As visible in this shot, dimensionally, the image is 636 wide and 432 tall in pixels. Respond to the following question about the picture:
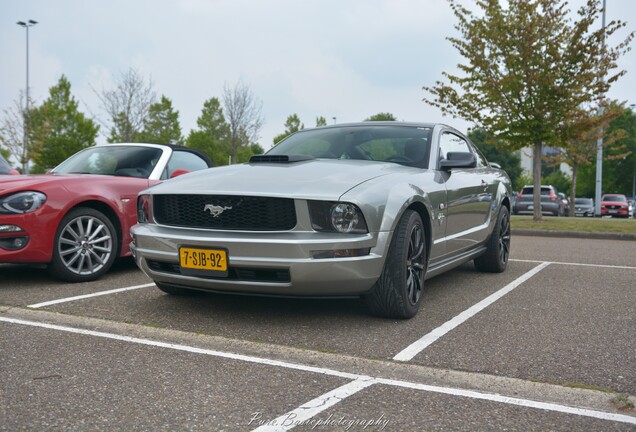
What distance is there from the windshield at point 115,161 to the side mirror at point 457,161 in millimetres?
3153

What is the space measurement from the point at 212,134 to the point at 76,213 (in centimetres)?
4502

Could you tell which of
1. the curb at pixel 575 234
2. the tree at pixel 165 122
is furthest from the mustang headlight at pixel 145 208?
the tree at pixel 165 122

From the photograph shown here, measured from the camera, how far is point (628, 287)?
227 inches

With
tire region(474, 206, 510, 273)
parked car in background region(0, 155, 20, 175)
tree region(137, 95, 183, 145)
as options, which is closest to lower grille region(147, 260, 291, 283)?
tire region(474, 206, 510, 273)

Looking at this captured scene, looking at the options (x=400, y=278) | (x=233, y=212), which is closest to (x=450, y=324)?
(x=400, y=278)

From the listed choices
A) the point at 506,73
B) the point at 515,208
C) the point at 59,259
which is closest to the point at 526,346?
the point at 59,259

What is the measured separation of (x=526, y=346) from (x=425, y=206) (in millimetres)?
1260

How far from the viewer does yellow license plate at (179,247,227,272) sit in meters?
3.86

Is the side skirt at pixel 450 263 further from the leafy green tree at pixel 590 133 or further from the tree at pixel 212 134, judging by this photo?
the tree at pixel 212 134

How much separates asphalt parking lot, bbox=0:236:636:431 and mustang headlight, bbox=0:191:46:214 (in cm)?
67

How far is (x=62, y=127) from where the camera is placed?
1564 inches

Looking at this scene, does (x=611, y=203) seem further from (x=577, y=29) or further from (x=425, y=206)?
(x=425, y=206)

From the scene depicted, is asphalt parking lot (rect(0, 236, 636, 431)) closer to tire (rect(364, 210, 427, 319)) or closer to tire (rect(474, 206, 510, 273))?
tire (rect(364, 210, 427, 319))

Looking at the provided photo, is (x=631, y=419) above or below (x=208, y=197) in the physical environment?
below
